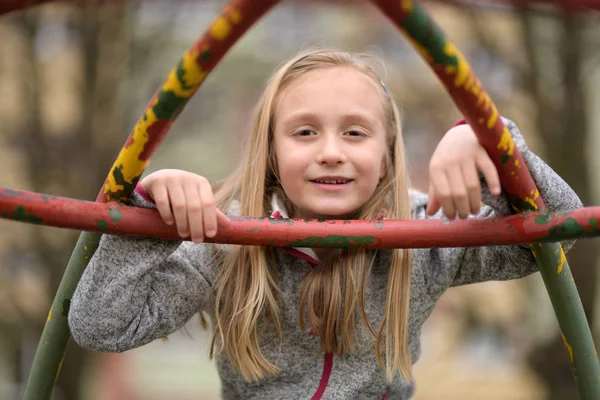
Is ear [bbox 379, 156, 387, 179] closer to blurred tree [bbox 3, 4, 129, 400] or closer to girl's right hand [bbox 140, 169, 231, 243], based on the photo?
girl's right hand [bbox 140, 169, 231, 243]

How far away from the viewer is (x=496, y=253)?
1.10 metres

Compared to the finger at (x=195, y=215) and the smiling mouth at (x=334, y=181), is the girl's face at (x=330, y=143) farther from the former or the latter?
the finger at (x=195, y=215)

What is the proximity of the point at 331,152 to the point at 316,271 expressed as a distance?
0.19m

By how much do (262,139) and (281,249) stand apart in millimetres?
179

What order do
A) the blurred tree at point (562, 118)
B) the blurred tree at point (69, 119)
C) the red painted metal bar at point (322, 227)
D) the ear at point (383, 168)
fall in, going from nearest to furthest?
1. the red painted metal bar at point (322, 227)
2. the ear at point (383, 168)
3. the blurred tree at point (562, 118)
4. the blurred tree at point (69, 119)

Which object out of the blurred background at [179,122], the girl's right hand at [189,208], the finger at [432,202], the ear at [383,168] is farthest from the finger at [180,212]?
the blurred background at [179,122]

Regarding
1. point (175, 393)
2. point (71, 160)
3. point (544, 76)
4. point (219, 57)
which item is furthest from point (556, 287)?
point (175, 393)

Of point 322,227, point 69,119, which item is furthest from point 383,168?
point 69,119

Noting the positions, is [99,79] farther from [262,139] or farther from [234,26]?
[234,26]


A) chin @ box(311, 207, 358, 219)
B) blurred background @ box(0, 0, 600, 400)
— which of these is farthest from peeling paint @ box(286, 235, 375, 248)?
blurred background @ box(0, 0, 600, 400)

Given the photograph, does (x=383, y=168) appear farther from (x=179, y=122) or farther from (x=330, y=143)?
(x=179, y=122)

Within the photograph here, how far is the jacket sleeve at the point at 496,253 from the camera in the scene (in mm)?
893

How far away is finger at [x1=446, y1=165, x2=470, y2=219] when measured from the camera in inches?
31.1

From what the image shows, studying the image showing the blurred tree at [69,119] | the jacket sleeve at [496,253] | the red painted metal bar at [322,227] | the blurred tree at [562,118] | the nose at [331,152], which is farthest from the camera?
the blurred tree at [69,119]
